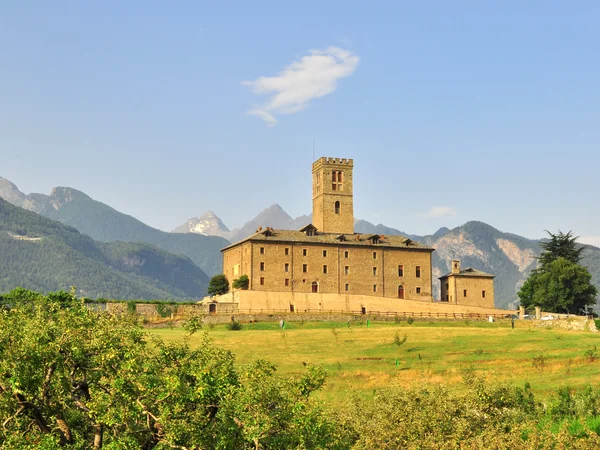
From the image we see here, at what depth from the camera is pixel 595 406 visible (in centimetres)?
3681

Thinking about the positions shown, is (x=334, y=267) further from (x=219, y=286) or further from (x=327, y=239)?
(x=219, y=286)

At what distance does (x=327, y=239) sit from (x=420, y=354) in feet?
124

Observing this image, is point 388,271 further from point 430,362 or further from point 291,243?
point 430,362

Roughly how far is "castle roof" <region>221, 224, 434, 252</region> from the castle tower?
9.35 feet

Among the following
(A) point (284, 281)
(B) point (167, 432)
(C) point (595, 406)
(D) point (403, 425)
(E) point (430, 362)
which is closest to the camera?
(B) point (167, 432)

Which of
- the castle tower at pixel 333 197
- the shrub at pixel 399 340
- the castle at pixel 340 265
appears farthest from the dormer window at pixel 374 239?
the shrub at pixel 399 340

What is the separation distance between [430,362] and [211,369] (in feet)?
105

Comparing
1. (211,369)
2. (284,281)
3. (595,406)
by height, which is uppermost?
(284,281)

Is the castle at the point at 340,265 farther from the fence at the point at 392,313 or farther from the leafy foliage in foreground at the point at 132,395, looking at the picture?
the leafy foliage in foreground at the point at 132,395

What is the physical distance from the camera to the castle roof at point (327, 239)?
298 ft

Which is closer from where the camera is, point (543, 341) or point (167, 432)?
point (167, 432)

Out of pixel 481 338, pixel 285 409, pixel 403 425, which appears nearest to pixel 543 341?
pixel 481 338

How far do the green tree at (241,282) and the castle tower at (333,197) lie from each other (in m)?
13.6

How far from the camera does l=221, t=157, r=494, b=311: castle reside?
8975cm
